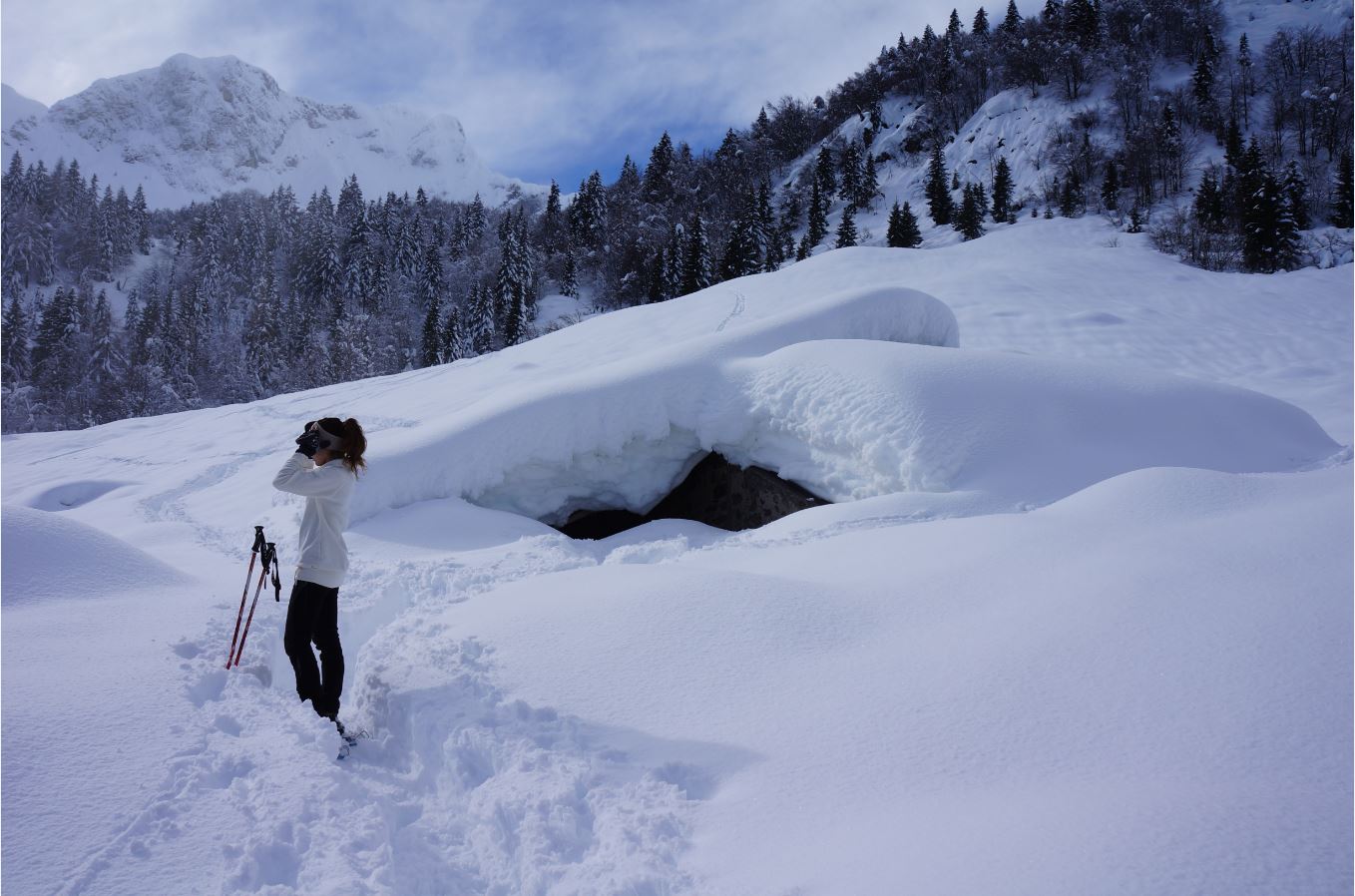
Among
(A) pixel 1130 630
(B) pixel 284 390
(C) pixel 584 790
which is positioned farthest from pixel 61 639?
(B) pixel 284 390

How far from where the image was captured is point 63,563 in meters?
4.67

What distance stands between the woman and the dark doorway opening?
597 cm

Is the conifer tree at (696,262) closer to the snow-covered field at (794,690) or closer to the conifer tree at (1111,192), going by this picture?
the conifer tree at (1111,192)

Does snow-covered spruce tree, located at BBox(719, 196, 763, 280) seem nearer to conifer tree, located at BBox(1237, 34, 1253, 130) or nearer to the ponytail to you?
the ponytail

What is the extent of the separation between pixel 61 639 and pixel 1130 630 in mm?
5650

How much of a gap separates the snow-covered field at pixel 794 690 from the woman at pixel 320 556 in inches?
10.0

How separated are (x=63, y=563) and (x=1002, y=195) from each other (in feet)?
204

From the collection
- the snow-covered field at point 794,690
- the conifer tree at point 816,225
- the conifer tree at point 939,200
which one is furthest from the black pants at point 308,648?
the conifer tree at point 939,200

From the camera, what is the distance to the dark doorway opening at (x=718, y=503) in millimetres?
8852

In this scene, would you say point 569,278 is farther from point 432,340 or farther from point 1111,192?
point 1111,192

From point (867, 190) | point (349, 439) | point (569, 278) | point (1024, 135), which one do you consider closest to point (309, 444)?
point (349, 439)

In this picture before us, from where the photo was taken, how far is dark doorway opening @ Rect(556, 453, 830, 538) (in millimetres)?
8852

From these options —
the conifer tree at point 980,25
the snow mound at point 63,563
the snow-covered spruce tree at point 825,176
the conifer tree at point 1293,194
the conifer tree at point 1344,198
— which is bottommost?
the snow mound at point 63,563

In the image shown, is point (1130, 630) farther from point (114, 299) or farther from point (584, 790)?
point (114, 299)
